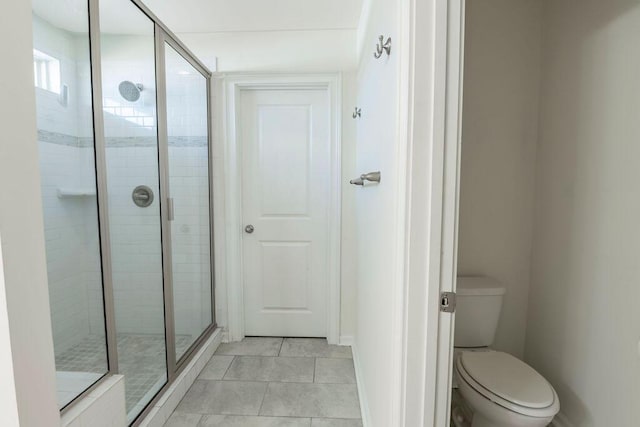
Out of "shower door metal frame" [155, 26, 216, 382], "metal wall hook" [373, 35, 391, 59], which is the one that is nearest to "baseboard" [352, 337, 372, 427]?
"shower door metal frame" [155, 26, 216, 382]

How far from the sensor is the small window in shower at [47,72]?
1.32m

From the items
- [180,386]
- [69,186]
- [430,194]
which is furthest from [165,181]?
[430,194]

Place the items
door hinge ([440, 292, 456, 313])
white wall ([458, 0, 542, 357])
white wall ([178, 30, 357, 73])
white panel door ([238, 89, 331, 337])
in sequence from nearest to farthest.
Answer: door hinge ([440, 292, 456, 313]) → white wall ([458, 0, 542, 357]) → white wall ([178, 30, 357, 73]) → white panel door ([238, 89, 331, 337])

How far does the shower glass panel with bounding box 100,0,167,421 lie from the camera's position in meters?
1.45

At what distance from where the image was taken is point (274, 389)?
5.97ft

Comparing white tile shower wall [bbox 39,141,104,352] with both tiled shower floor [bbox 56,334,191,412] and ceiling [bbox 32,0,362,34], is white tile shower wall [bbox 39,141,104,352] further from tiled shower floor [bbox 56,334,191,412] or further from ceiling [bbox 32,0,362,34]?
ceiling [bbox 32,0,362,34]

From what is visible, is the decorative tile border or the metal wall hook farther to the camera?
the decorative tile border

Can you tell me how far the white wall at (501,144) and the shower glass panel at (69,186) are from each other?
1.85 metres

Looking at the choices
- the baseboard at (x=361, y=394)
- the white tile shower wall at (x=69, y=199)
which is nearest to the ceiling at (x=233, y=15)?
the white tile shower wall at (x=69, y=199)

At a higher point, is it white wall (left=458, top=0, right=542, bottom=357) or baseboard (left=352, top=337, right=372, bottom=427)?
white wall (left=458, top=0, right=542, bottom=357)

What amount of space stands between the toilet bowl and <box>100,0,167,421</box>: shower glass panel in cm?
158

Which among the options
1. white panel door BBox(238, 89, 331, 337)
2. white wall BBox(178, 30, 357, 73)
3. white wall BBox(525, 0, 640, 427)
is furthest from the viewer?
white panel door BBox(238, 89, 331, 337)

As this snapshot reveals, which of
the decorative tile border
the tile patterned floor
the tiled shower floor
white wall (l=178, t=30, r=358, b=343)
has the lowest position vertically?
the tile patterned floor

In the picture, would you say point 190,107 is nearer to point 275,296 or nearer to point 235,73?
point 235,73
